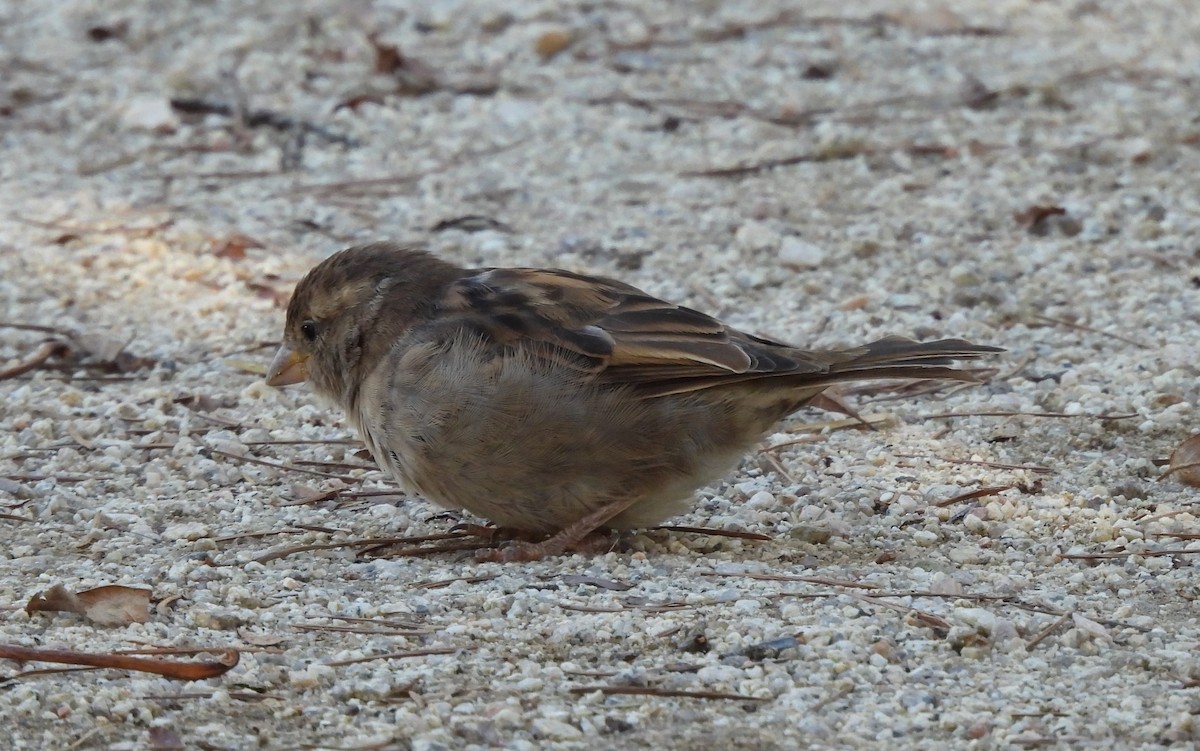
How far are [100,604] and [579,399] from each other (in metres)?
1.33

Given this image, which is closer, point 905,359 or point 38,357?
point 905,359

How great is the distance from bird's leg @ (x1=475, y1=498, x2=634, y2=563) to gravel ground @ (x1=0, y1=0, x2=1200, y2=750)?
11cm

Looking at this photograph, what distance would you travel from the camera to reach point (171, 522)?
4.77 metres

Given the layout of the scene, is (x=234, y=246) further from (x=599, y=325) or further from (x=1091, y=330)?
(x=1091, y=330)

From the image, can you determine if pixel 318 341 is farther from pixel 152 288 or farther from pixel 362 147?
pixel 362 147

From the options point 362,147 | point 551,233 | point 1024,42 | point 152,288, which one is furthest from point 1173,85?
point 152,288

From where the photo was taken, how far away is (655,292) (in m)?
6.69

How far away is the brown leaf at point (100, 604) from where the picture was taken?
3852 millimetres

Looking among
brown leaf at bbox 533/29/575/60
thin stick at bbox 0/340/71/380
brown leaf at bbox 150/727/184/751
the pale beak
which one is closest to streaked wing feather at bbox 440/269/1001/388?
the pale beak

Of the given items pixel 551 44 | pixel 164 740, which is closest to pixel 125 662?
pixel 164 740

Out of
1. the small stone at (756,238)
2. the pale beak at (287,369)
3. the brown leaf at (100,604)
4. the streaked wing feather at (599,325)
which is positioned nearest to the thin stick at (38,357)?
the pale beak at (287,369)

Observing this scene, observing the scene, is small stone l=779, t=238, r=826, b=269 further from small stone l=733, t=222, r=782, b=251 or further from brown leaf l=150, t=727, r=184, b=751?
brown leaf l=150, t=727, r=184, b=751

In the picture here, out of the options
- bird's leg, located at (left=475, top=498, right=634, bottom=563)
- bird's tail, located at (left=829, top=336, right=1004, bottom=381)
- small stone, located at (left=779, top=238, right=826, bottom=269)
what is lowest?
bird's leg, located at (left=475, top=498, right=634, bottom=563)

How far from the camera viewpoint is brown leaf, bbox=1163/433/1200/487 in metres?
4.78
